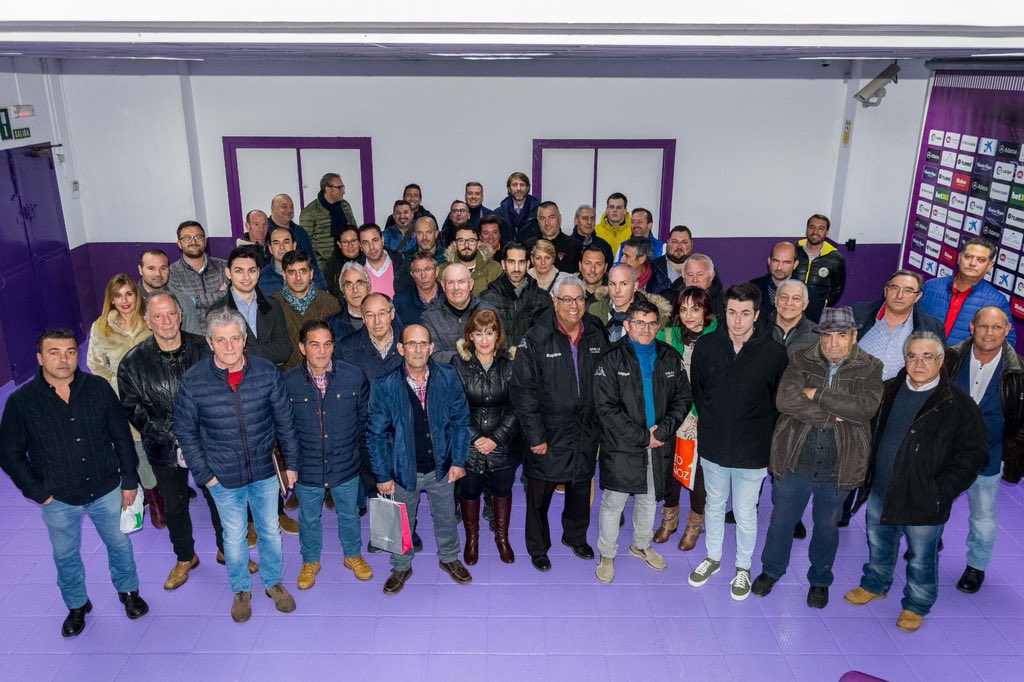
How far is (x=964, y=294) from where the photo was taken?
5.29 m

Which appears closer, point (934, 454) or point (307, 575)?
point (934, 454)

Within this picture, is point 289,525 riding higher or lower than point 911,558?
lower

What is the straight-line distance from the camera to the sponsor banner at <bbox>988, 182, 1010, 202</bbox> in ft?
24.1

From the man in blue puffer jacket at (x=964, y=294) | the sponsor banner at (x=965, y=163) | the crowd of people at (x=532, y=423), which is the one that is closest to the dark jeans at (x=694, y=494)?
the crowd of people at (x=532, y=423)

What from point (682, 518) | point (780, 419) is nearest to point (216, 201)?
point (682, 518)

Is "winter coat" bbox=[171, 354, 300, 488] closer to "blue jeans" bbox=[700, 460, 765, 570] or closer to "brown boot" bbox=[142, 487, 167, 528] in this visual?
"brown boot" bbox=[142, 487, 167, 528]

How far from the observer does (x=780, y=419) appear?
4219 mm

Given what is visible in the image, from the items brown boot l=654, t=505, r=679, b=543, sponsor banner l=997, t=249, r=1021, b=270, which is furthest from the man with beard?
sponsor banner l=997, t=249, r=1021, b=270

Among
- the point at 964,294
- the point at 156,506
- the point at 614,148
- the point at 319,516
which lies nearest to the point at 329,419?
the point at 319,516

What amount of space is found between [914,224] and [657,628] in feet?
23.5

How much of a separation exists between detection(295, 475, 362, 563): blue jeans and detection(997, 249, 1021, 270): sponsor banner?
6756 mm

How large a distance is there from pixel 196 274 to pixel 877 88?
853 centimetres

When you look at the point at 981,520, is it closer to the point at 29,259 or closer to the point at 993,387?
the point at 993,387

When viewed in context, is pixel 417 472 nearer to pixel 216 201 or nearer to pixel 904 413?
pixel 904 413
